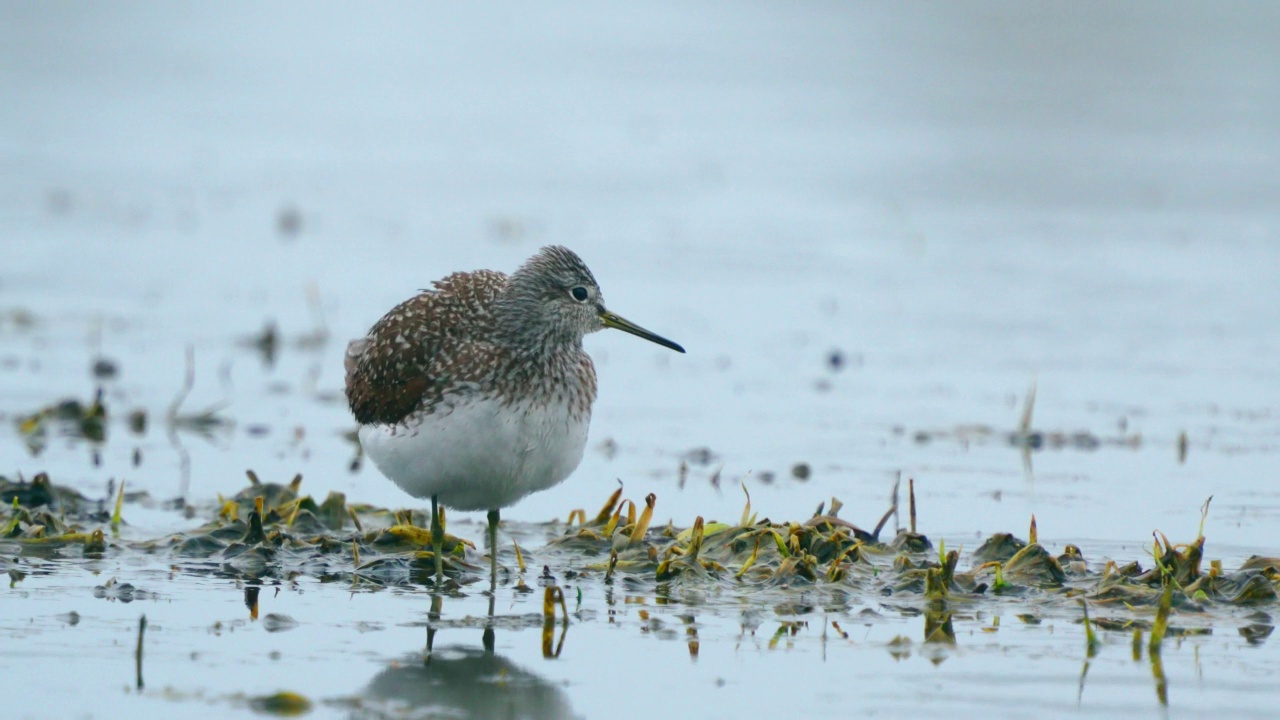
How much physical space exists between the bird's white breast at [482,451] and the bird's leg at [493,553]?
0.49 feet

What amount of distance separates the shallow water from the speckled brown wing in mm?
876

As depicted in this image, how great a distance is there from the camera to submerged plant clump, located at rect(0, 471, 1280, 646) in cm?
718

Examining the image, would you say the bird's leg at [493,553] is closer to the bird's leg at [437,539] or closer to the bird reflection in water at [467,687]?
the bird's leg at [437,539]

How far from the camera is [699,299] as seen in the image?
14.9 m

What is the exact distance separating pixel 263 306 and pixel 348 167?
734 cm

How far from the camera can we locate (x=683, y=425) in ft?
36.8

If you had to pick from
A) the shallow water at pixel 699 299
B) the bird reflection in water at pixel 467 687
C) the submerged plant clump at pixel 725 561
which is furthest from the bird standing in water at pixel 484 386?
the bird reflection in water at pixel 467 687

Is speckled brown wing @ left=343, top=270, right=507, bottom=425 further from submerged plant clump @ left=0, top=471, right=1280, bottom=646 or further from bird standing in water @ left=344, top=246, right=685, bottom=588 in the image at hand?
submerged plant clump @ left=0, top=471, right=1280, bottom=646

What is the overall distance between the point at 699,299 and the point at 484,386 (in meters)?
7.64

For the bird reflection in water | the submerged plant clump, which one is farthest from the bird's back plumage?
the bird reflection in water

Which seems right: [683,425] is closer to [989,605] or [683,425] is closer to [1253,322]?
[989,605]

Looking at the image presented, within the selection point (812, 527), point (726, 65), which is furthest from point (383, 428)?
point (726, 65)

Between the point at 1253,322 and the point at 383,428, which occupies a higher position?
the point at 1253,322

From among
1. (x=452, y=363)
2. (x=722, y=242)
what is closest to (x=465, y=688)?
(x=452, y=363)
